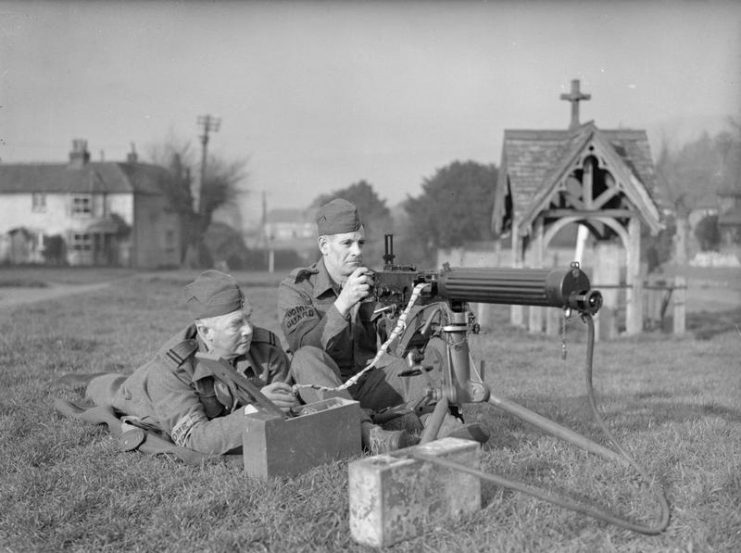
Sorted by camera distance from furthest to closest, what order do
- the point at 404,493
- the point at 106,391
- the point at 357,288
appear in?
the point at 106,391 < the point at 357,288 < the point at 404,493

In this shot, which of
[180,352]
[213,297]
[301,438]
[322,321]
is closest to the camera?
[301,438]

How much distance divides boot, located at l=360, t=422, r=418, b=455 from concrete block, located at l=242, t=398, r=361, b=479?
0.09 meters

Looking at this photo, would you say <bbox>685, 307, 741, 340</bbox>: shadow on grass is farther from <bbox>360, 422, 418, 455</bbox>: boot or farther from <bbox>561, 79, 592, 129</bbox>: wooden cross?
<bbox>360, 422, 418, 455</bbox>: boot

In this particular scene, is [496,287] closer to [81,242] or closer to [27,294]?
[27,294]

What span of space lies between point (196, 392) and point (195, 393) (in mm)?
20

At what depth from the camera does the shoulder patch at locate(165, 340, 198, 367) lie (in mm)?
5176

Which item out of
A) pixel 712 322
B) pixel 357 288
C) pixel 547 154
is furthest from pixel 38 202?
pixel 357 288

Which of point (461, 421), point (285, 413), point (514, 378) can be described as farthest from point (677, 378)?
point (285, 413)

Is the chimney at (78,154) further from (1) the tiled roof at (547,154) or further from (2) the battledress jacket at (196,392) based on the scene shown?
(2) the battledress jacket at (196,392)

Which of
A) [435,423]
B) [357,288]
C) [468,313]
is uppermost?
[357,288]

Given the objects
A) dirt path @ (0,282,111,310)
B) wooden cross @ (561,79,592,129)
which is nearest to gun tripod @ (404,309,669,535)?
wooden cross @ (561,79,592,129)

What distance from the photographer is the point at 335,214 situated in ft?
18.6

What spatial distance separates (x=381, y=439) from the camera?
4711 mm

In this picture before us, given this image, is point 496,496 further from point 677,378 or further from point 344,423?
point 677,378
